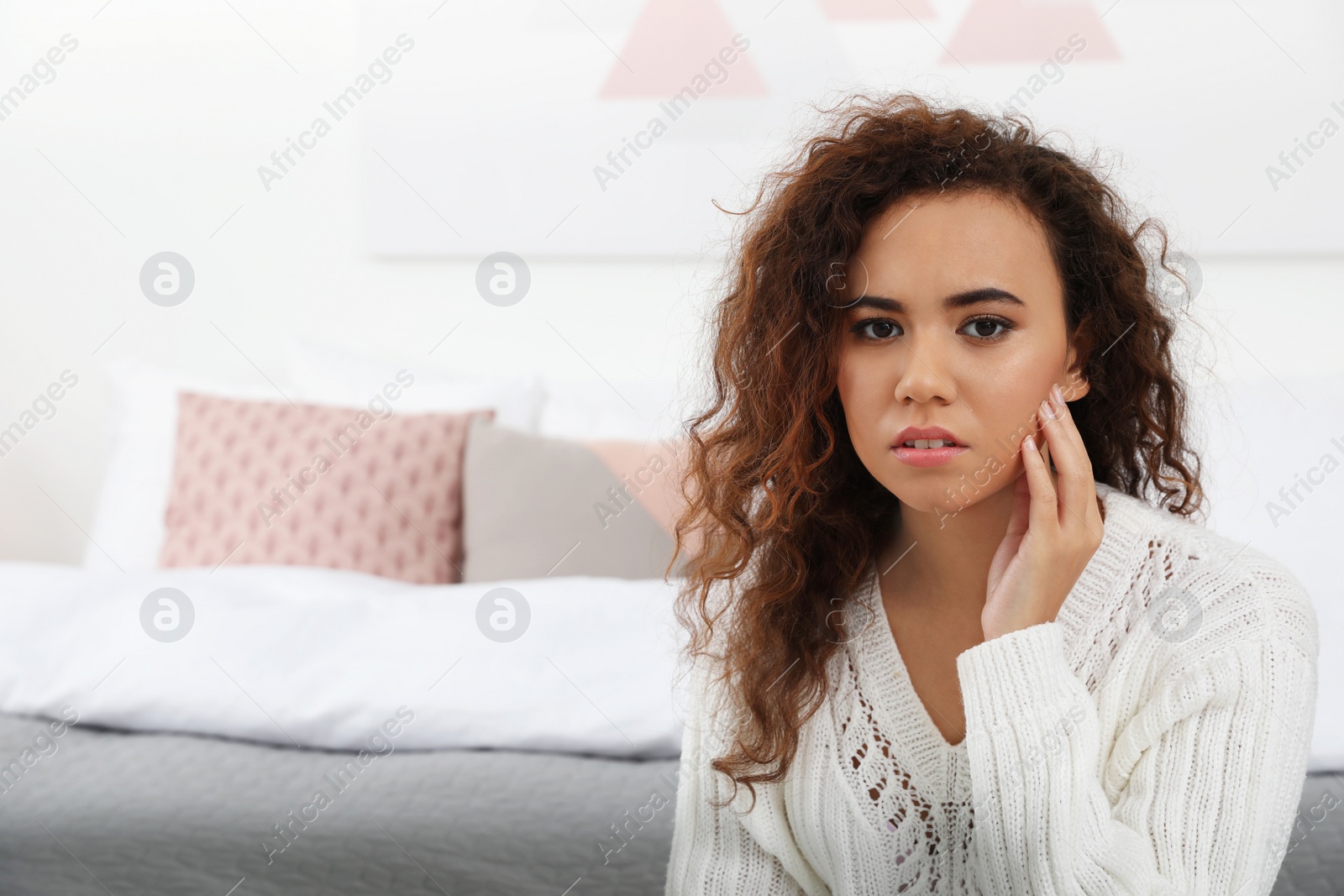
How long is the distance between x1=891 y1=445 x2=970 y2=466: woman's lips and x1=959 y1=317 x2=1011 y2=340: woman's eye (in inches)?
4.4

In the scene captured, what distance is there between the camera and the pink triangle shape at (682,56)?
2.40 metres

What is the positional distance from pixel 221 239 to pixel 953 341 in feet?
7.11

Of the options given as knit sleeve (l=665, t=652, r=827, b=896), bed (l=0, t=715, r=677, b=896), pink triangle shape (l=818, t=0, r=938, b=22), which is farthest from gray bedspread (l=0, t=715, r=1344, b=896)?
pink triangle shape (l=818, t=0, r=938, b=22)

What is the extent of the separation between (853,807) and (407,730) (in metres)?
0.69

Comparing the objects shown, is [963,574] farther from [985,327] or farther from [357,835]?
[357,835]

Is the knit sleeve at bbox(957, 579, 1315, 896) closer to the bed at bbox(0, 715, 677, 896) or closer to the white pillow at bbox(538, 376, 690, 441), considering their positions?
the bed at bbox(0, 715, 677, 896)

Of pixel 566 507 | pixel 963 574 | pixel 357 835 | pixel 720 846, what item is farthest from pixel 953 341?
pixel 566 507

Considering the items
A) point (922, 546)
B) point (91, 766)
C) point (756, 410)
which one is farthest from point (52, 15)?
point (922, 546)

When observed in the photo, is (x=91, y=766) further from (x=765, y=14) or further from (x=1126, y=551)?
(x=765, y=14)

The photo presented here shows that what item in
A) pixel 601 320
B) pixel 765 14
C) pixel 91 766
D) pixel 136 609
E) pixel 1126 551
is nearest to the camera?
pixel 1126 551

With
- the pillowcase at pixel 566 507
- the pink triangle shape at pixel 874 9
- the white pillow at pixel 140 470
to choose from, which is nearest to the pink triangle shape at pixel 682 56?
the pink triangle shape at pixel 874 9

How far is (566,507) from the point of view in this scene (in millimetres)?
2053

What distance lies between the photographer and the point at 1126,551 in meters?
1.08

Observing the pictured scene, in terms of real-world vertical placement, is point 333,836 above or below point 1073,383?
below
